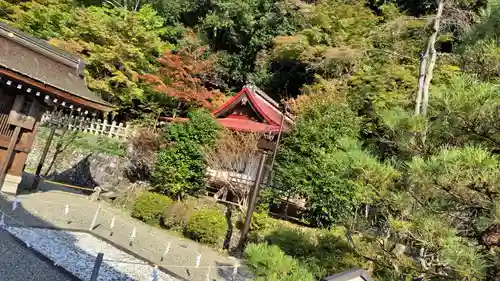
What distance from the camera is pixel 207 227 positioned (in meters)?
11.0

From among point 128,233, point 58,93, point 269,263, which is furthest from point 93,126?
point 269,263

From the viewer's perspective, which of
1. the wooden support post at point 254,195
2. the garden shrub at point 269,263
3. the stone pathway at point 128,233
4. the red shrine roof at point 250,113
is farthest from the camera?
the red shrine roof at point 250,113

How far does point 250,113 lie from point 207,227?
22.9 feet

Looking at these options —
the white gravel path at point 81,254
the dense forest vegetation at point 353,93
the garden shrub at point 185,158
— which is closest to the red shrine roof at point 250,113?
the dense forest vegetation at point 353,93

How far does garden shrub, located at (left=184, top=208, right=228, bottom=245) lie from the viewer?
11.0 meters

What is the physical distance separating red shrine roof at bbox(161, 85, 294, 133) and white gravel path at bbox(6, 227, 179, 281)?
7.48 meters

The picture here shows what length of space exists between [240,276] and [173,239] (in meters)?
3.14

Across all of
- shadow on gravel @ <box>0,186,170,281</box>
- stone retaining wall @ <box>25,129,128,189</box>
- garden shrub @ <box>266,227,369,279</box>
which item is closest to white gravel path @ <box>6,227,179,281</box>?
shadow on gravel @ <box>0,186,170,281</box>

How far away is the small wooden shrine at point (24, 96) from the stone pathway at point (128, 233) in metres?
1.10

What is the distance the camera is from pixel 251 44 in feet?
74.7

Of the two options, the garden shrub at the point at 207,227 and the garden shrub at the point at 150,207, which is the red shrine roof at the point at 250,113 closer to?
the garden shrub at the point at 150,207

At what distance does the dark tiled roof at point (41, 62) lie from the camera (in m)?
9.05

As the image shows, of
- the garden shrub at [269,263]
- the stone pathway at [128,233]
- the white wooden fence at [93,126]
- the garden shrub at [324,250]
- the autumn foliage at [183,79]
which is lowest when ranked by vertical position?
the stone pathway at [128,233]

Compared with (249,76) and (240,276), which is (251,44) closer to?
(249,76)
